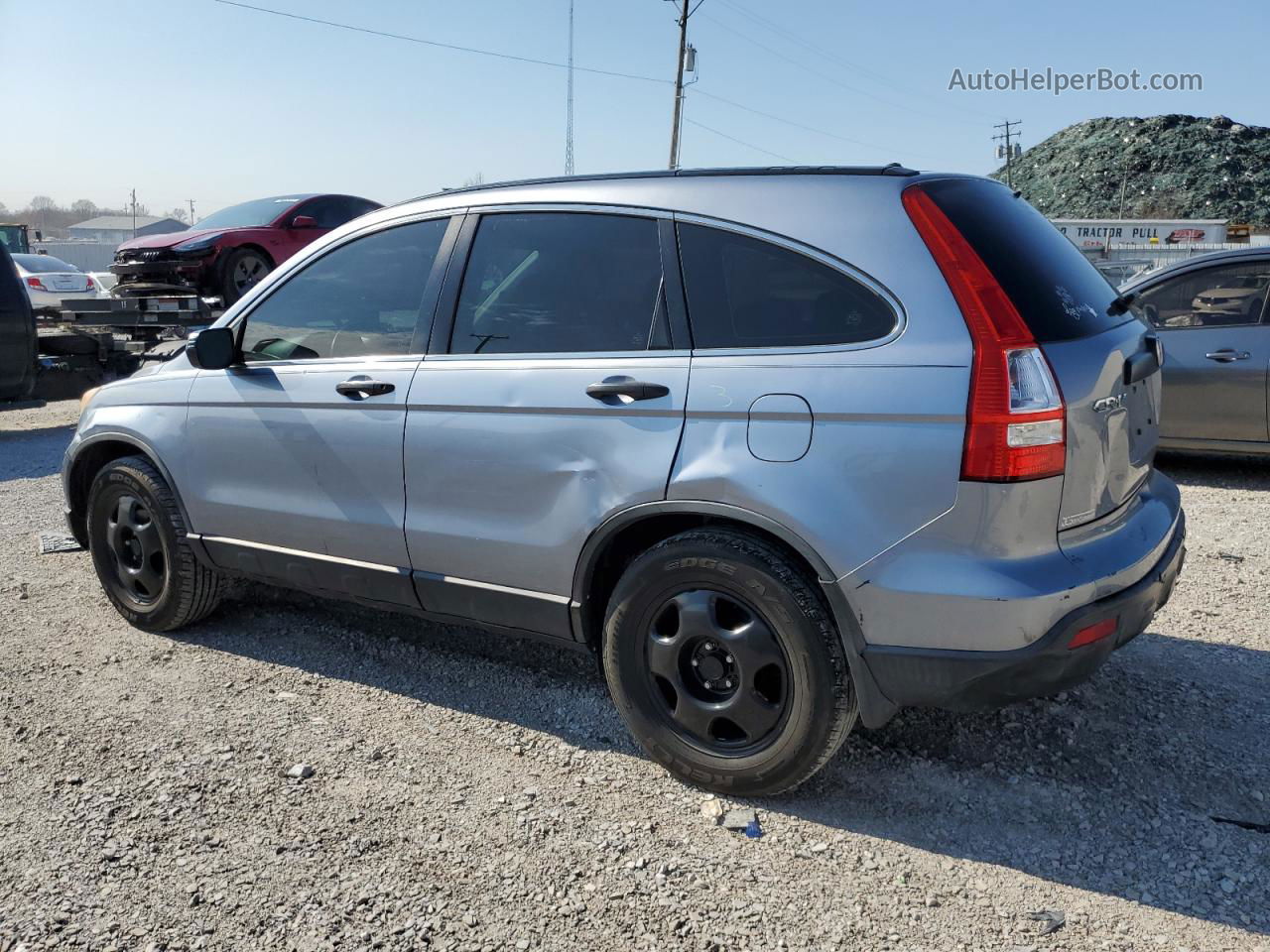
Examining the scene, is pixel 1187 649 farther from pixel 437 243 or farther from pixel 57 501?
pixel 57 501

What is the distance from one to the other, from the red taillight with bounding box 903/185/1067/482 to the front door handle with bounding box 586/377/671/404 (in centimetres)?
87

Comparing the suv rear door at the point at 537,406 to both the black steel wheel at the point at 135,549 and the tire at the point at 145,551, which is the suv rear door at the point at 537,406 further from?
the black steel wheel at the point at 135,549

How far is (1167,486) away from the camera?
11.5 ft

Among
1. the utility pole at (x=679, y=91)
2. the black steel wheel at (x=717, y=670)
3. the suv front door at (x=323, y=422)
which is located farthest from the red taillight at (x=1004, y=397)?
the utility pole at (x=679, y=91)

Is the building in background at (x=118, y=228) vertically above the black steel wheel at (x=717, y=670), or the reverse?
the building in background at (x=118, y=228)

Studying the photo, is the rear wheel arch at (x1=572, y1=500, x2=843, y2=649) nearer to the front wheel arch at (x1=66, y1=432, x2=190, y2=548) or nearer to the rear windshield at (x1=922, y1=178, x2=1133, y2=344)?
the rear windshield at (x1=922, y1=178, x2=1133, y2=344)

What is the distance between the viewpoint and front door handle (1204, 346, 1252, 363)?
23.0 feet

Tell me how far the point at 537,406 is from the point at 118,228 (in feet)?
420

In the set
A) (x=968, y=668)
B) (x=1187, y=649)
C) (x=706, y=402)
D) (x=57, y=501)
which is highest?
(x=706, y=402)

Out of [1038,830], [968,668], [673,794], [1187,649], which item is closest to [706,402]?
[968,668]

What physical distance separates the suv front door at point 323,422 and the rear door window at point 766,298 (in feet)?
3.51

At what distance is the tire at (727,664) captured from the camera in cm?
289

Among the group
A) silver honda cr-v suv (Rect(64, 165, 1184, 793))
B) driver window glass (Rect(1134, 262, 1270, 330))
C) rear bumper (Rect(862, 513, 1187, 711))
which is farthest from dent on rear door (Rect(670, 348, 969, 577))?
driver window glass (Rect(1134, 262, 1270, 330))

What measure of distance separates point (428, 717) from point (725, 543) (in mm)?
1481
